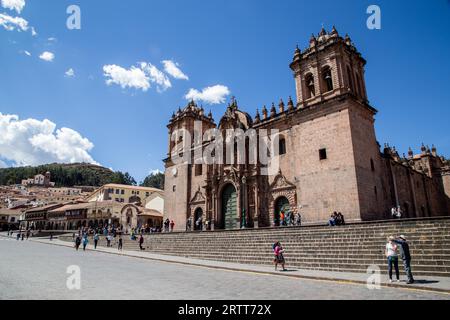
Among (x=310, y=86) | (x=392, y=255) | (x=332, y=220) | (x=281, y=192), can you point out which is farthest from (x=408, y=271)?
(x=310, y=86)

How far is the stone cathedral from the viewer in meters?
20.8

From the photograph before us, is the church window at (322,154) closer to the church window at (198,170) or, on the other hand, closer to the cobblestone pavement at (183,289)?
the cobblestone pavement at (183,289)

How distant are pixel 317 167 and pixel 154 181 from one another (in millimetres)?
107874

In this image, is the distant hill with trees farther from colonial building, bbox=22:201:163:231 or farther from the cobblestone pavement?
the cobblestone pavement

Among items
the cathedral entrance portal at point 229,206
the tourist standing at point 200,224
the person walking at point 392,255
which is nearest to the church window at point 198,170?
the cathedral entrance portal at point 229,206

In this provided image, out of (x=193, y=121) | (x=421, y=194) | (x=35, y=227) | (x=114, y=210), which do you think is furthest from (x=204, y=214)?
(x=35, y=227)

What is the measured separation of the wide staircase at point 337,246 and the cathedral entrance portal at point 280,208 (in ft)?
18.4

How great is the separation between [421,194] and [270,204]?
72.6 feet

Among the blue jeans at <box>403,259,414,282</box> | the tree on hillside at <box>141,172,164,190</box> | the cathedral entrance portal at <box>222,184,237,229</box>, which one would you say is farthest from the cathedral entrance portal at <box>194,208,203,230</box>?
the tree on hillside at <box>141,172,164,190</box>

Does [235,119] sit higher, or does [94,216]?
[235,119]

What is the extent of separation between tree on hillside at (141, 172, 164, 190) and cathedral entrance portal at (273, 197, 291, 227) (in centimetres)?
9814

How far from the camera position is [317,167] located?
22062 millimetres

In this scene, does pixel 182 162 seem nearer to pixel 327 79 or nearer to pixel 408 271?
pixel 327 79
